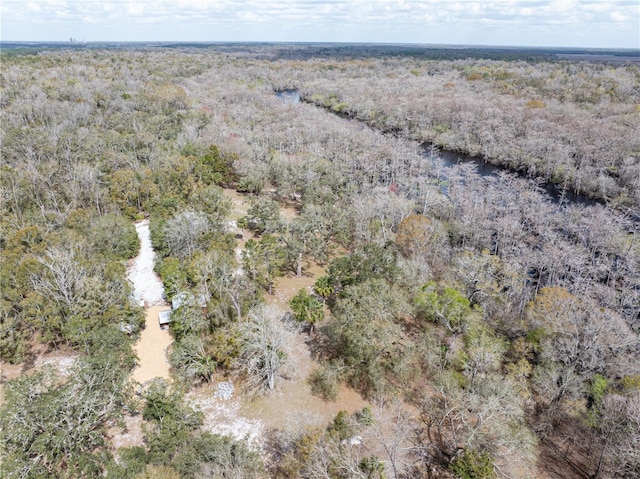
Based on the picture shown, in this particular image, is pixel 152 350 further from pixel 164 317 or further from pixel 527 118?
pixel 527 118

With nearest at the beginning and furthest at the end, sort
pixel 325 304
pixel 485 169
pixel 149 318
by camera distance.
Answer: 1. pixel 149 318
2. pixel 325 304
3. pixel 485 169

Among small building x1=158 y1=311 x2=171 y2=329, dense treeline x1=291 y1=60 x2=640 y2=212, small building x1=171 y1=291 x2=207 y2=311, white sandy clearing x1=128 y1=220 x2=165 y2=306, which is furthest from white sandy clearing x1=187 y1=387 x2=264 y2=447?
dense treeline x1=291 y1=60 x2=640 y2=212

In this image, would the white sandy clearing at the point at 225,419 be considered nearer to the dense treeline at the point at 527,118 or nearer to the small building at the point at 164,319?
the small building at the point at 164,319

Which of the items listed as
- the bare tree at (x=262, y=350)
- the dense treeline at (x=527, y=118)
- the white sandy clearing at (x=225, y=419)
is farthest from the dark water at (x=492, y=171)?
the white sandy clearing at (x=225, y=419)

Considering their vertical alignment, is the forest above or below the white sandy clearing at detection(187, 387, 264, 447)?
above

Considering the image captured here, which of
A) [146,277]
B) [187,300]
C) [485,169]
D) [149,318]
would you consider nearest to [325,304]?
[187,300]

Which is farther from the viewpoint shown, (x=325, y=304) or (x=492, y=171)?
(x=492, y=171)

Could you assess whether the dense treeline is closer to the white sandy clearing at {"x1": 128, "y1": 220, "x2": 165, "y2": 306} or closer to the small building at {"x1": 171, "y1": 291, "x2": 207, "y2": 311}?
the small building at {"x1": 171, "y1": 291, "x2": 207, "y2": 311}
